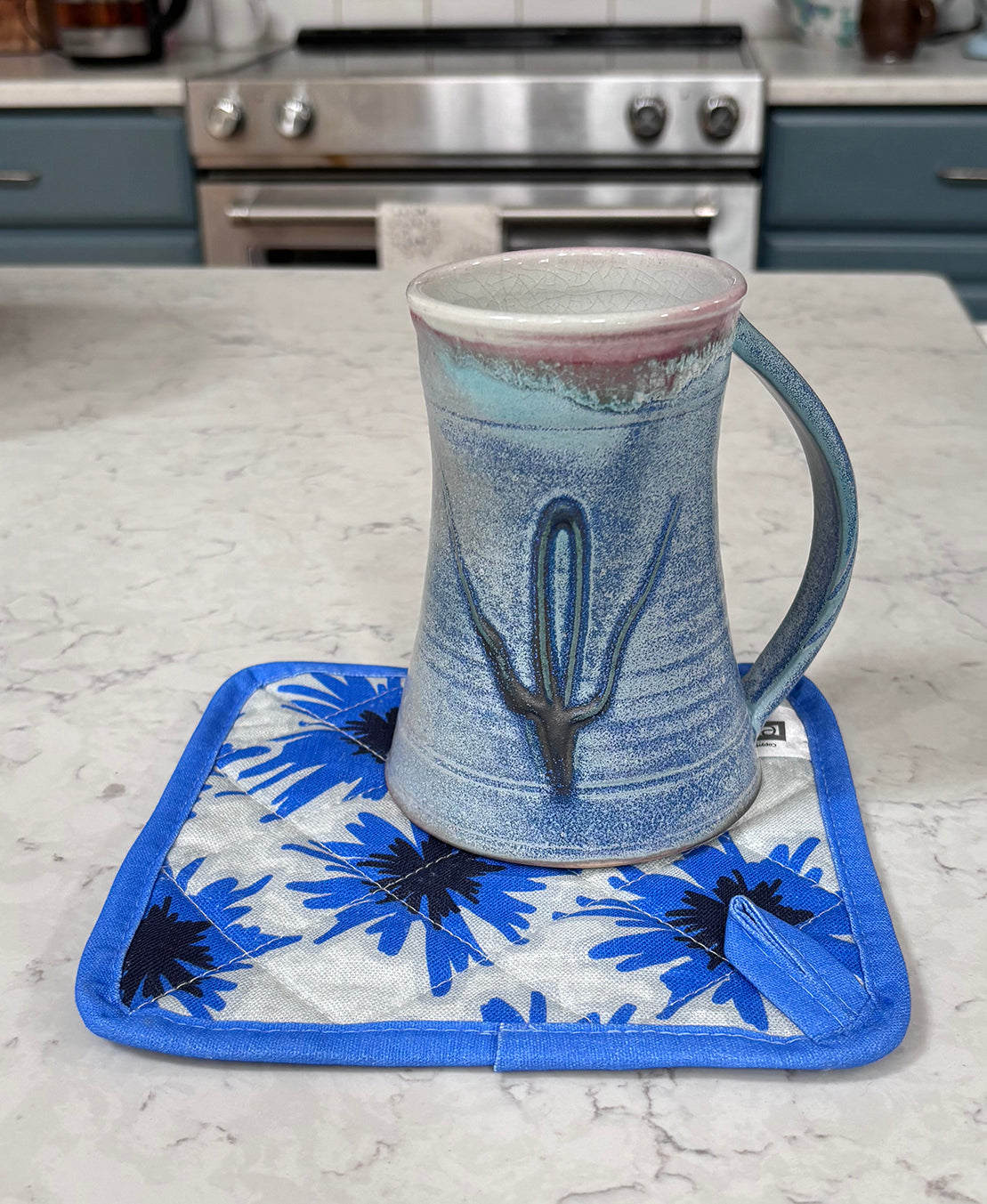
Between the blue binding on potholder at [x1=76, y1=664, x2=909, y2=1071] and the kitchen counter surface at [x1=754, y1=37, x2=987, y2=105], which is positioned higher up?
the kitchen counter surface at [x1=754, y1=37, x2=987, y2=105]

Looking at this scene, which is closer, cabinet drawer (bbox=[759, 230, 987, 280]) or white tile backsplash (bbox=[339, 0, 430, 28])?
cabinet drawer (bbox=[759, 230, 987, 280])

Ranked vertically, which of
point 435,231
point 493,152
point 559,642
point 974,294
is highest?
point 559,642

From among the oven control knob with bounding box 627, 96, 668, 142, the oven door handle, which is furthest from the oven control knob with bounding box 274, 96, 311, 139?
the oven control knob with bounding box 627, 96, 668, 142

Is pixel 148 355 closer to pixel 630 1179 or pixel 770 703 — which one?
pixel 770 703

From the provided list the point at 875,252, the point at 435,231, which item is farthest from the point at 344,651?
the point at 875,252

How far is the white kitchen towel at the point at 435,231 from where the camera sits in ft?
6.10

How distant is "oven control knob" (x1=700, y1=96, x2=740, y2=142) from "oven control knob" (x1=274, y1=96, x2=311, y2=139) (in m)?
0.60

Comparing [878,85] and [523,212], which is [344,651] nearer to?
[523,212]

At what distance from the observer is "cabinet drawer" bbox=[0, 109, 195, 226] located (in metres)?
1.97

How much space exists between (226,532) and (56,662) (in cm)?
15

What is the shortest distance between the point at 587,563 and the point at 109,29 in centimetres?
205

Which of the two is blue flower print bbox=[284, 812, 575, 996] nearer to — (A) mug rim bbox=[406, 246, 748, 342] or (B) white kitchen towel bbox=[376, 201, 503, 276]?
(A) mug rim bbox=[406, 246, 748, 342]

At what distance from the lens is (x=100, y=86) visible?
194 cm

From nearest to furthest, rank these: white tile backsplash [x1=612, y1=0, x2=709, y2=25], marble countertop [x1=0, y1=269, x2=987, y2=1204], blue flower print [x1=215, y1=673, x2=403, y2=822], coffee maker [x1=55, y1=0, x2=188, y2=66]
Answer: marble countertop [x1=0, y1=269, x2=987, y2=1204] → blue flower print [x1=215, y1=673, x2=403, y2=822] → coffee maker [x1=55, y1=0, x2=188, y2=66] → white tile backsplash [x1=612, y1=0, x2=709, y2=25]
